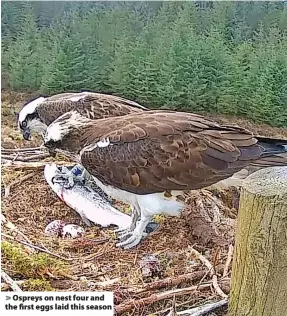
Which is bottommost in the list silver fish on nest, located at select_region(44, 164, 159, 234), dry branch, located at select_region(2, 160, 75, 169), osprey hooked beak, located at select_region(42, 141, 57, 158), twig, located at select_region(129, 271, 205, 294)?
twig, located at select_region(129, 271, 205, 294)

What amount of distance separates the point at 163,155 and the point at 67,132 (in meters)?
0.16

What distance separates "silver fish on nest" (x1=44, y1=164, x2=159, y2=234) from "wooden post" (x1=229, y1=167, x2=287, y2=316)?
201mm

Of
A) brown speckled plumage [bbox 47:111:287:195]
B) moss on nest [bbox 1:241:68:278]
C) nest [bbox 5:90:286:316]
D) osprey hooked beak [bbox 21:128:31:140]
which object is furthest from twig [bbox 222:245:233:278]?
osprey hooked beak [bbox 21:128:31:140]

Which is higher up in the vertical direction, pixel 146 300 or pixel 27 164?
pixel 27 164

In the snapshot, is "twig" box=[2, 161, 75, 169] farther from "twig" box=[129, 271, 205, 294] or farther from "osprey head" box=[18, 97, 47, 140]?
"twig" box=[129, 271, 205, 294]

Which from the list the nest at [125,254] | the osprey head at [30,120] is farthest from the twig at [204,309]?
the osprey head at [30,120]


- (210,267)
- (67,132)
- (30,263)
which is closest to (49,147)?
(67,132)

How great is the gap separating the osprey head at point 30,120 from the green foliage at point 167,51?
3cm

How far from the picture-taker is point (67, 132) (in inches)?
40.8

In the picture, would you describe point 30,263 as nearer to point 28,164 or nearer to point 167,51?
point 28,164

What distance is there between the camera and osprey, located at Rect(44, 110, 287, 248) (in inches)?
38.4

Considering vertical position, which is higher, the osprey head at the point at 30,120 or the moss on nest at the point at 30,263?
the osprey head at the point at 30,120

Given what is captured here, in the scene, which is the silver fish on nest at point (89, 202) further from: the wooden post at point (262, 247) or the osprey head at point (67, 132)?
the wooden post at point (262, 247)
